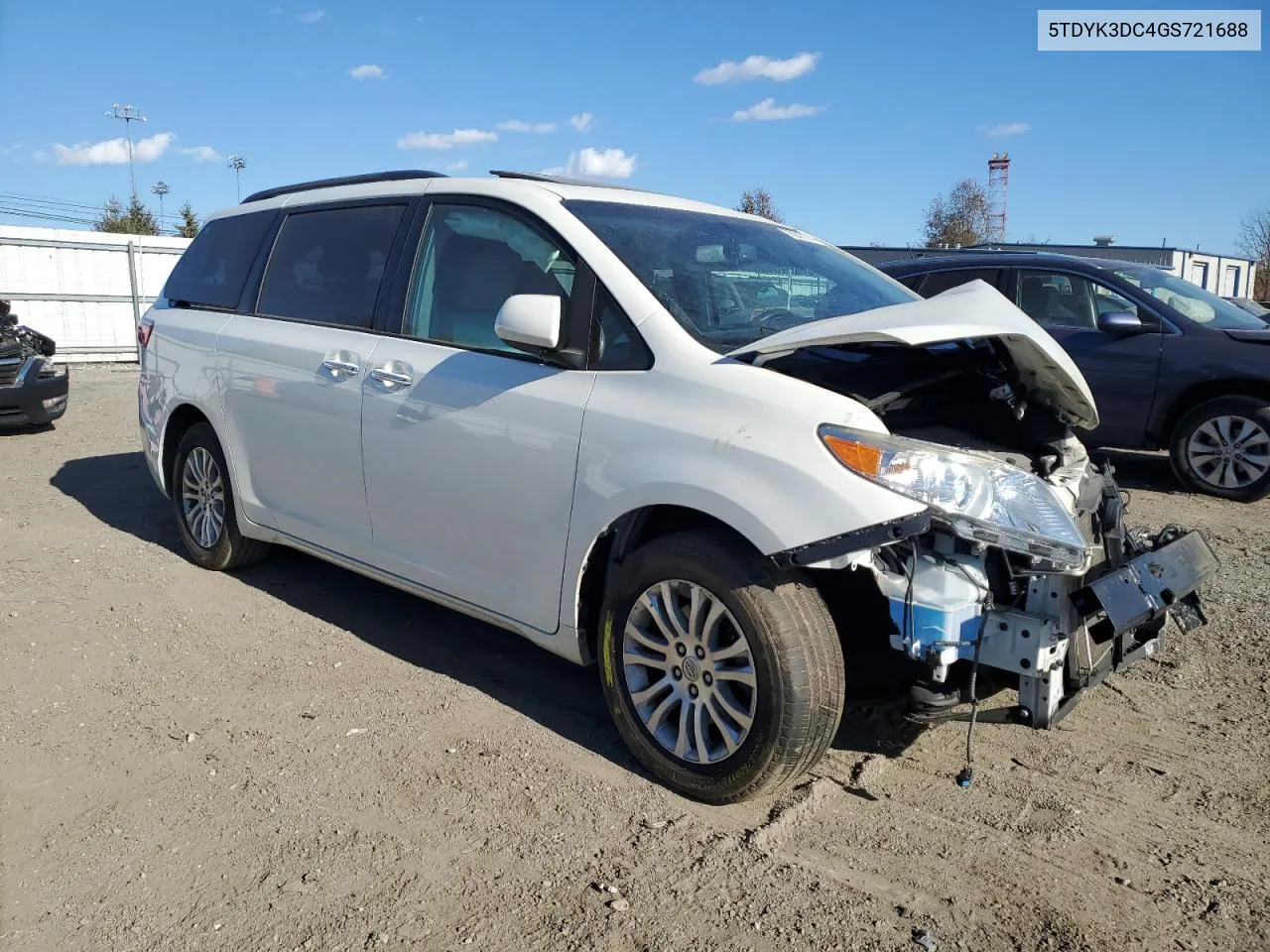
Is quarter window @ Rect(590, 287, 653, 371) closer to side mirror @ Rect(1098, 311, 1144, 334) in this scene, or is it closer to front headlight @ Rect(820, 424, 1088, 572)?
front headlight @ Rect(820, 424, 1088, 572)

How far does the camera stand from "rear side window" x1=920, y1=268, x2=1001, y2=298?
8773mm

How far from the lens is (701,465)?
3209mm

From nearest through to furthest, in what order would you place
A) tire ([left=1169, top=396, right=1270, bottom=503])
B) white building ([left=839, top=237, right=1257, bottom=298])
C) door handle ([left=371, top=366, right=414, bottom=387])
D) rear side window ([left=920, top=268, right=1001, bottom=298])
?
door handle ([left=371, top=366, right=414, bottom=387]) → tire ([left=1169, top=396, right=1270, bottom=503]) → rear side window ([left=920, top=268, right=1001, bottom=298]) → white building ([left=839, top=237, right=1257, bottom=298])

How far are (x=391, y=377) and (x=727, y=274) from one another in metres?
1.45

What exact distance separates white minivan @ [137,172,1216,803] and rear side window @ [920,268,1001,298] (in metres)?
4.27

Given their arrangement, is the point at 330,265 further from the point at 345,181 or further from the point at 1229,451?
the point at 1229,451

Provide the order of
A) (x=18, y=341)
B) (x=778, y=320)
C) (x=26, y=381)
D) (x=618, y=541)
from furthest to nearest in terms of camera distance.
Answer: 1. (x=18, y=341)
2. (x=26, y=381)
3. (x=778, y=320)
4. (x=618, y=541)

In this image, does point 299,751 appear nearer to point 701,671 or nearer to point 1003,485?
point 701,671

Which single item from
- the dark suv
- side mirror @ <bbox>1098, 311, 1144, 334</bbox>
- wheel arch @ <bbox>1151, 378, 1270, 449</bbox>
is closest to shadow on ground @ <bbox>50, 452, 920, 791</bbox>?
the dark suv

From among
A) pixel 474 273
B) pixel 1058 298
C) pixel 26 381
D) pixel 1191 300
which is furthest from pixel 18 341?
pixel 1191 300

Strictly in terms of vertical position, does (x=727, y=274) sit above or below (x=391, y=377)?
above

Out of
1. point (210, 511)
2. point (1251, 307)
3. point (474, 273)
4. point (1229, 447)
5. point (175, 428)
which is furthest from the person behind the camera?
point (1251, 307)

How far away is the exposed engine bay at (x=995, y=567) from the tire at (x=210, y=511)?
349 cm

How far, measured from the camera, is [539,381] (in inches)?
147
